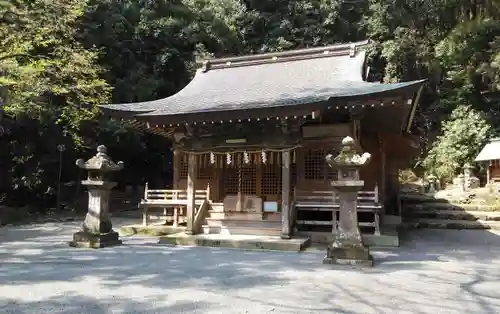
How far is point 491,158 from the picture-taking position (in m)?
17.9

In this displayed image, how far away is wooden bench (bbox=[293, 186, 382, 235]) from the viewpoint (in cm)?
952

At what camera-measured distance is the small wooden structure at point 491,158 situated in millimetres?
18172

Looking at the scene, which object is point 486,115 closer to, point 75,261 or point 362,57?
point 362,57

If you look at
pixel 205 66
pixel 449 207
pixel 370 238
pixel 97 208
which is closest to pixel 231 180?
pixel 97 208

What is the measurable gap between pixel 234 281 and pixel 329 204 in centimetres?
477

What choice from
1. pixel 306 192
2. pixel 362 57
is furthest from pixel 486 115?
pixel 306 192

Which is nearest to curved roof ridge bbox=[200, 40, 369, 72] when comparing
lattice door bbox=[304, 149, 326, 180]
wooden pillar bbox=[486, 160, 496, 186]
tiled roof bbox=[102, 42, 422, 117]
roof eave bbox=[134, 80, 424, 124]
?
tiled roof bbox=[102, 42, 422, 117]

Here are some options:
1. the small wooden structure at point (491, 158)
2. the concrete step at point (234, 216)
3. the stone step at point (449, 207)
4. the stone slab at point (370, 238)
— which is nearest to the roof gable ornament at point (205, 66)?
the concrete step at point (234, 216)

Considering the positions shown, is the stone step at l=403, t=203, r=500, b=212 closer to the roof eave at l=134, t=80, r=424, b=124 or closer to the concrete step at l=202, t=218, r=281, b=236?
the concrete step at l=202, t=218, r=281, b=236

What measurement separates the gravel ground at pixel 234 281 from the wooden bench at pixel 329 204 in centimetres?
105

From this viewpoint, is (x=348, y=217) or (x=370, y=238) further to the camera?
(x=370, y=238)

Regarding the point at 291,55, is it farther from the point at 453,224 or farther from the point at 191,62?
the point at 191,62

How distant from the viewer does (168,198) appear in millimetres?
12258

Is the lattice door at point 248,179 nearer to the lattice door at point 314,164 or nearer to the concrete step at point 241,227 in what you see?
the concrete step at point 241,227
